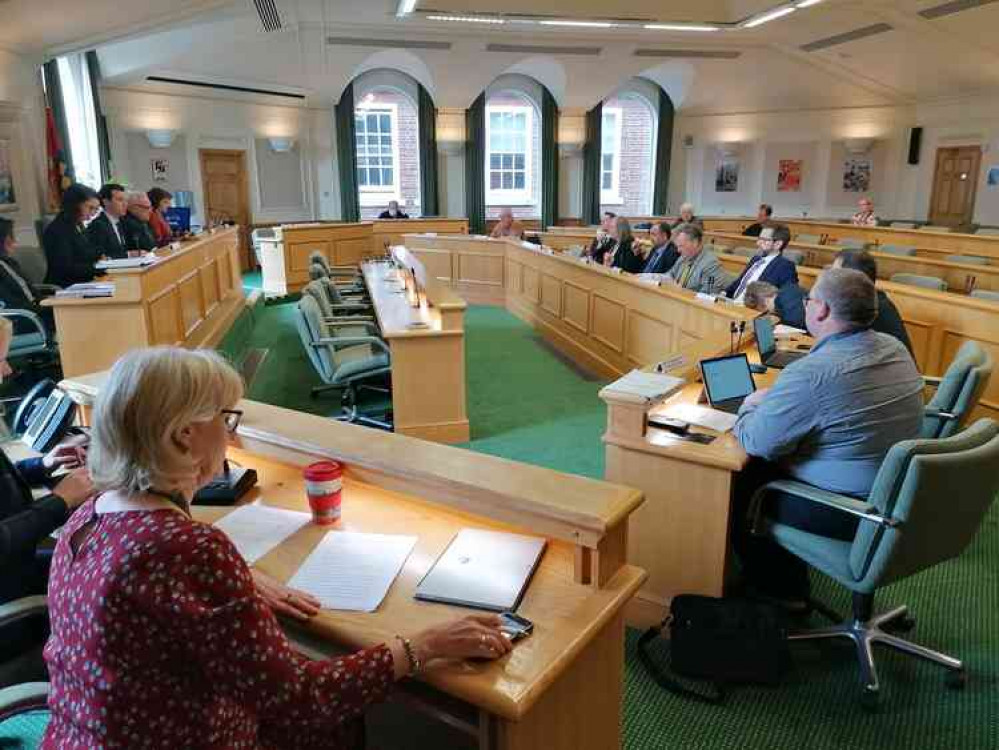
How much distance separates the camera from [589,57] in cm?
1295

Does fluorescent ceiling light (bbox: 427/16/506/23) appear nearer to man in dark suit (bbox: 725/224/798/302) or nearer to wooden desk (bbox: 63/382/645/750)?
man in dark suit (bbox: 725/224/798/302)

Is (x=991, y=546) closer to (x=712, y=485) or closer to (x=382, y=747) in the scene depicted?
(x=712, y=485)

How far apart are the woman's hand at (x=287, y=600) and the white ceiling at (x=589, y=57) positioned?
8.46 metres

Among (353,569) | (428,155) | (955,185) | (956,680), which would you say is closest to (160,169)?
(428,155)

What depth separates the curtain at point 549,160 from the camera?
14.3 metres

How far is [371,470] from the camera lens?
188cm

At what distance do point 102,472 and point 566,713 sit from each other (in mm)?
991

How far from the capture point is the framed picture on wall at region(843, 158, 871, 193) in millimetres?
14156

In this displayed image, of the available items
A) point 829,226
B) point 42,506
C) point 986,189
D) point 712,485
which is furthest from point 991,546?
point 986,189

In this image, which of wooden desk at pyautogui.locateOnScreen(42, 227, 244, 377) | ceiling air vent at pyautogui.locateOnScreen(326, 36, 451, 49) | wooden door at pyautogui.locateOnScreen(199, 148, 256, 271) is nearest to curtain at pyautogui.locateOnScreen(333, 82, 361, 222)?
ceiling air vent at pyautogui.locateOnScreen(326, 36, 451, 49)

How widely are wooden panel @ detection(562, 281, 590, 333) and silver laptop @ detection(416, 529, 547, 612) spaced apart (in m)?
5.04

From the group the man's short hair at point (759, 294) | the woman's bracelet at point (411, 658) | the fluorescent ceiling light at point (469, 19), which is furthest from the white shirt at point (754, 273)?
the fluorescent ceiling light at point (469, 19)

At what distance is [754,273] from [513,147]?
412 inches

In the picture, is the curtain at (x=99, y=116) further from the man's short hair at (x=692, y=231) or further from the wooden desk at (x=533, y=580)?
the wooden desk at (x=533, y=580)
